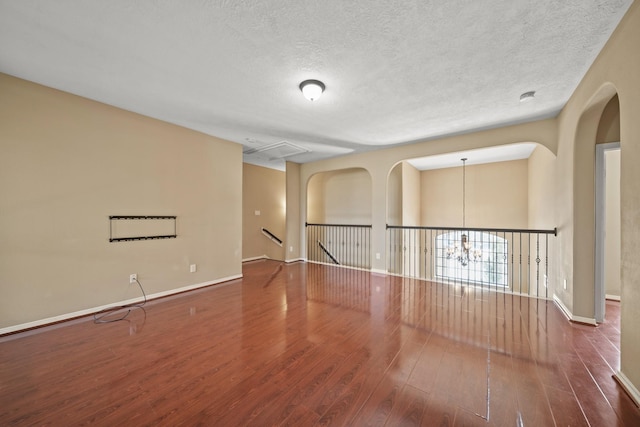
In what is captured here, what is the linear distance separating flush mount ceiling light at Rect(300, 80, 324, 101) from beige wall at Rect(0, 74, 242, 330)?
8.09 feet

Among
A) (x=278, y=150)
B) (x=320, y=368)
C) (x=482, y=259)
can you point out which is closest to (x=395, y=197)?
(x=482, y=259)

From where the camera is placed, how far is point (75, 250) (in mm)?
2887

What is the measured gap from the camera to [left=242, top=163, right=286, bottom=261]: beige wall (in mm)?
6602

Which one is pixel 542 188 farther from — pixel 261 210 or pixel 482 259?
pixel 261 210

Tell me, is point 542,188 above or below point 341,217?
above

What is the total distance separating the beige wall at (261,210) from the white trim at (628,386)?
20.5 feet

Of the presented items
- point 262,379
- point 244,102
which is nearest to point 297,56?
point 244,102

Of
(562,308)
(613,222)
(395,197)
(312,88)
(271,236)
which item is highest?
(312,88)

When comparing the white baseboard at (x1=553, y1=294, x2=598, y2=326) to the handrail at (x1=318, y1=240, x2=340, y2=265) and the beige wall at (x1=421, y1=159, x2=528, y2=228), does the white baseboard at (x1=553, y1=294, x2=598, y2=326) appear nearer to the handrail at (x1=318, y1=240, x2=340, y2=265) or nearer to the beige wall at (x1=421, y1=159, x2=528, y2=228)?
the beige wall at (x1=421, y1=159, x2=528, y2=228)

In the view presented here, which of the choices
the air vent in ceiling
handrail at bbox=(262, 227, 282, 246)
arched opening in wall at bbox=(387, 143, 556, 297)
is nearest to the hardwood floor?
arched opening in wall at bbox=(387, 143, 556, 297)

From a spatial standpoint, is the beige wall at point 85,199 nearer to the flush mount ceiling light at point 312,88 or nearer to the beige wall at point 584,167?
the flush mount ceiling light at point 312,88

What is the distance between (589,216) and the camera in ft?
8.72

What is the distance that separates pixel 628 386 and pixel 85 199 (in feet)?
17.8

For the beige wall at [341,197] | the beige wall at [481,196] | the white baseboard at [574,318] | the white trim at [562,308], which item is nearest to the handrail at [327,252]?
the beige wall at [341,197]
